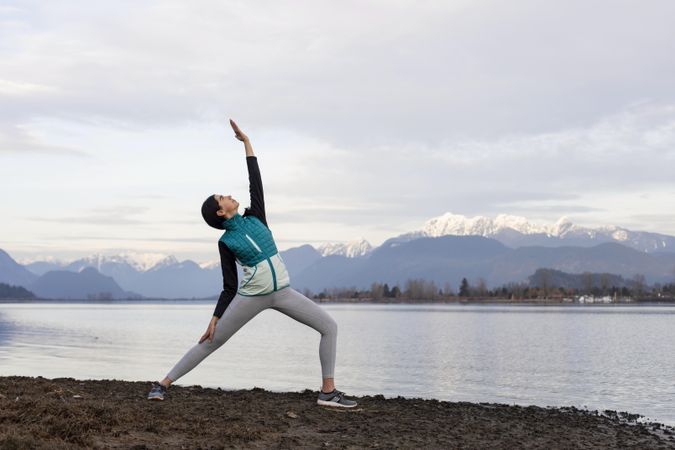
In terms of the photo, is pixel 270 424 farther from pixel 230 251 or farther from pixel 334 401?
pixel 230 251

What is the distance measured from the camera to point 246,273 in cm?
1075

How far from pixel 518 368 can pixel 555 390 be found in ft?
30.7

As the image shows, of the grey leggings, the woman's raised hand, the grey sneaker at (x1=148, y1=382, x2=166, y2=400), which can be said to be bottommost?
the grey sneaker at (x1=148, y1=382, x2=166, y2=400)

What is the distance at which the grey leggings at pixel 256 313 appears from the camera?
10797mm

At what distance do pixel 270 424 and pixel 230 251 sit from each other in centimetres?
249

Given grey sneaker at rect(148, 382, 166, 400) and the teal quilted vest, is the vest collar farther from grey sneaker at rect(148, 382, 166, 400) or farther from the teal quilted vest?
grey sneaker at rect(148, 382, 166, 400)

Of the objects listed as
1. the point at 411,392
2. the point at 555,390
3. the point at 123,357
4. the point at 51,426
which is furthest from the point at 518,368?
the point at 51,426

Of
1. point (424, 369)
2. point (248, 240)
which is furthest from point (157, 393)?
point (424, 369)

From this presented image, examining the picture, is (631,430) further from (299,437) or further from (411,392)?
(411,392)

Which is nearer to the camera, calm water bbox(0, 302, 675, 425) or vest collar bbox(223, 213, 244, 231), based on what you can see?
vest collar bbox(223, 213, 244, 231)

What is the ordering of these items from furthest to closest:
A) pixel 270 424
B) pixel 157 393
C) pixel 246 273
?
pixel 157 393 < pixel 246 273 < pixel 270 424

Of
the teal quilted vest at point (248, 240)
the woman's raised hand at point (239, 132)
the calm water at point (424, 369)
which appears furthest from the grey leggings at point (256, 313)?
the calm water at point (424, 369)

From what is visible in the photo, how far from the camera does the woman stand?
10680mm

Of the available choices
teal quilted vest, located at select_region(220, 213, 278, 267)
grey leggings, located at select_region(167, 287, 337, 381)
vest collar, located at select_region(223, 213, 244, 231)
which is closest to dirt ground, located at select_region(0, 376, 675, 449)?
grey leggings, located at select_region(167, 287, 337, 381)
